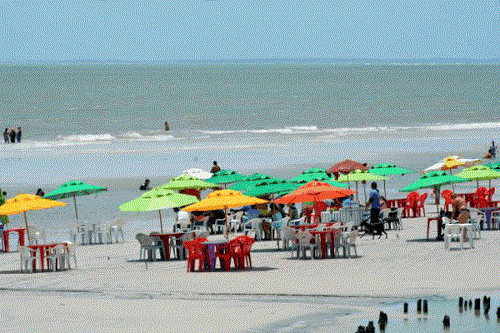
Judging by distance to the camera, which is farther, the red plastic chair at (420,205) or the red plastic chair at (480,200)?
the red plastic chair at (420,205)

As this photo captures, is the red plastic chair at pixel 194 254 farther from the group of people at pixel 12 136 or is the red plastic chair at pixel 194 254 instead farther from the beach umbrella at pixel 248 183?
the group of people at pixel 12 136

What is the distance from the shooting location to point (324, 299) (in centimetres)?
1429

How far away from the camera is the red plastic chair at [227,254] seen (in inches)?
695

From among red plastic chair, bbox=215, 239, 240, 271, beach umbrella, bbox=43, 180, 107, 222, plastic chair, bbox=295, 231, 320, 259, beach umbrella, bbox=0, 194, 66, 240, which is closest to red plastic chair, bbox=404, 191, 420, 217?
beach umbrella, bbox=43, 180, 107, 222

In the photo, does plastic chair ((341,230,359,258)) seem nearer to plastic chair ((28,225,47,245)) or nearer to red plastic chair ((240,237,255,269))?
red plastic chair ((240,237,255,269))

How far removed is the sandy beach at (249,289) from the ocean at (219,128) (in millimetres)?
8871

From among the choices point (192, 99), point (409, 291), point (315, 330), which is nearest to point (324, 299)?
point (409, 291)

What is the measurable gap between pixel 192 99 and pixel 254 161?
2851 inches

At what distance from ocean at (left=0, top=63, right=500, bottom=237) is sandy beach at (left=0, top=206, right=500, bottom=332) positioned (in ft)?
29.1

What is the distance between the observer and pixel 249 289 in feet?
50.5

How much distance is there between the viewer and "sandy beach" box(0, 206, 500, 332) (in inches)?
513

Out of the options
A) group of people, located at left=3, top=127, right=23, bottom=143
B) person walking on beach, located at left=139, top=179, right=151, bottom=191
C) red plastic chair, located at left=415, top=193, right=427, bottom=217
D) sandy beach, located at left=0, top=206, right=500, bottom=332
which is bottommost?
sandy beach, located at left=0, top=206, right=500, bottom=332

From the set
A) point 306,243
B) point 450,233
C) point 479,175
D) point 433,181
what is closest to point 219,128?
point 479,175

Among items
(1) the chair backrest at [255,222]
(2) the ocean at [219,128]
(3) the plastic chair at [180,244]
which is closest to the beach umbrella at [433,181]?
(1) the chair backrest at [255,222]
